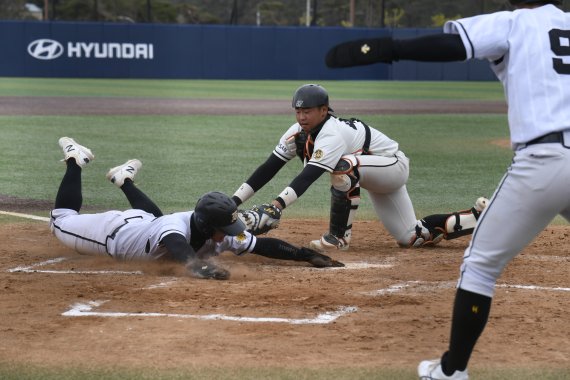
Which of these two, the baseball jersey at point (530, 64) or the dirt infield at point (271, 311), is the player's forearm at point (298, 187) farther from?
the baseball jersey at point (530, 64)

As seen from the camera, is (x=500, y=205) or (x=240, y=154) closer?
(x=500, y=205)

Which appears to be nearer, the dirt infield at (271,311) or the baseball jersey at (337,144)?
the dirt infield at (271,311)

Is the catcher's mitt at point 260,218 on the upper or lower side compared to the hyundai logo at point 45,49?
lower

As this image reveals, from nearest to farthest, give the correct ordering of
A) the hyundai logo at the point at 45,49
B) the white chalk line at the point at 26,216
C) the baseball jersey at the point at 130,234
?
the baseball jersey at the point at 130,234 → the white chalk line at the point at 26,216 → the hyundai logo at the point at 45,49

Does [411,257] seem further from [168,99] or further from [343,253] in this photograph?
[168,99]

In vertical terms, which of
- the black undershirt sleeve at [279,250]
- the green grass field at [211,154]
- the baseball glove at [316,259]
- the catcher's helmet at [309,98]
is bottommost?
the green grass field at [211,154]

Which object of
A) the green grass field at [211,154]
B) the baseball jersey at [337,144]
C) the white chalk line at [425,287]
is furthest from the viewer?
the green grass field at [211,154]

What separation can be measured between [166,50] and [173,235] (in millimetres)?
28723

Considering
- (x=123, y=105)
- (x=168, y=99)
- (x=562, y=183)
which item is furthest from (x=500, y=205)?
(x=168, y=99)

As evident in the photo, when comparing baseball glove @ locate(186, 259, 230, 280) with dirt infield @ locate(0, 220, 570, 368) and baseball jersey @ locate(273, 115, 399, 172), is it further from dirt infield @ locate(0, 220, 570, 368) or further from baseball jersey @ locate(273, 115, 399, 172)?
baseball jersey @ locate(273, 115, 399, 172)

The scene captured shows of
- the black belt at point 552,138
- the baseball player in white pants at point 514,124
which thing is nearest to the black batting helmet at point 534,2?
the baseball player in white pants at point 514,124

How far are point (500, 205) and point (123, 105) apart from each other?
61.9ft

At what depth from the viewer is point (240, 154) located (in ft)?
43.6

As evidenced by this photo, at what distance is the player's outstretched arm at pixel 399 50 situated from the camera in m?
3.64
